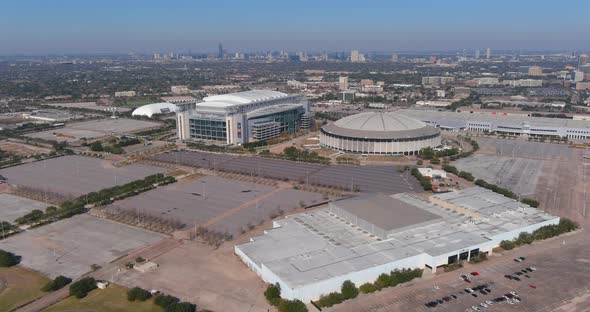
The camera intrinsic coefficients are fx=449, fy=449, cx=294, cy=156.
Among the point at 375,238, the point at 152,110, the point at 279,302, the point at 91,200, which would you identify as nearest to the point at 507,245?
the point at 375,238

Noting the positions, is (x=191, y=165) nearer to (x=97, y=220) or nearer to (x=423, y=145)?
(x=97, y=220)

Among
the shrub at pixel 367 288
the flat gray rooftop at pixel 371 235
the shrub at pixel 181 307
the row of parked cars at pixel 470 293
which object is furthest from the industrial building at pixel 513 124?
the shrub at pixel 181 307

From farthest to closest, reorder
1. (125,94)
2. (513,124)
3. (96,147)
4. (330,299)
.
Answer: (125,94) < (513,124) < (96,147) < (330,299)

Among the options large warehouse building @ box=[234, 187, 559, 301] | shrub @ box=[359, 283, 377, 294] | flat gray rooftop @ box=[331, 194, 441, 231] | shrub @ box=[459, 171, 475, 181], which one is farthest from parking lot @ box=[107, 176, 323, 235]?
shrub @ box=[459, 171, 475, 181]

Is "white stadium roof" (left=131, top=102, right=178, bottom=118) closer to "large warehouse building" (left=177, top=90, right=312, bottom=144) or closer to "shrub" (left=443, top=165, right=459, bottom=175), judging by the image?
"large warehouse building" (left=177, top=90, right=312, bottom=144)

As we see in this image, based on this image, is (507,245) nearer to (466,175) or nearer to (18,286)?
(466,175)

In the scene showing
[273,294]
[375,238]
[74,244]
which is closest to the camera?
[273,294]

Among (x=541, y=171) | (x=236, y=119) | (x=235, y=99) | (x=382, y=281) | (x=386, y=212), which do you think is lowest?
(x=382, y=281)
